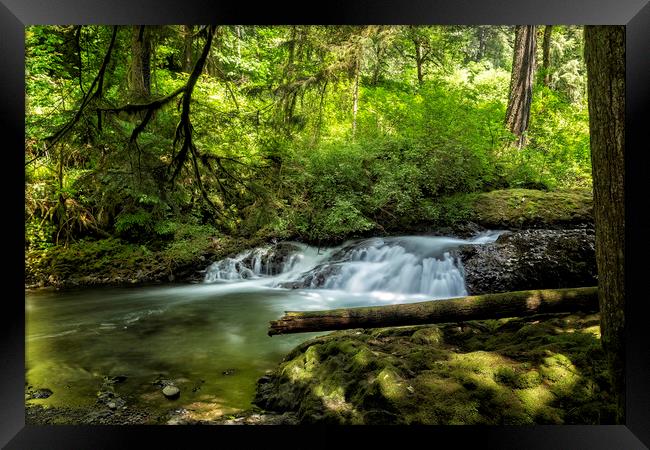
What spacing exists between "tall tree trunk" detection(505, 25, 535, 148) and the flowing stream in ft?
8.96

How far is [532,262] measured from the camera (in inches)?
185

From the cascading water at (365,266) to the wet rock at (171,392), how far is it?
3326 millimetres

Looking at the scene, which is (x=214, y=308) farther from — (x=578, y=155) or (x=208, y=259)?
(x=578, y=155)

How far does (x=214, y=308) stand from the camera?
557 cm

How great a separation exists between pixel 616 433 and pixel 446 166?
5.87 meters

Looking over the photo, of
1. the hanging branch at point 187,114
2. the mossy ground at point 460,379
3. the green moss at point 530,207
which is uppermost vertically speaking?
the hanging branch at point 187,114

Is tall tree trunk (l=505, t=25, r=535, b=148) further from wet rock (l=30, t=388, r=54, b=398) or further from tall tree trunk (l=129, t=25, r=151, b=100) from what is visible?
wet rock (l=30, t=388, r=54, b=398)

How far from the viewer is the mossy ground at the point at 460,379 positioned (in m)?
2.25

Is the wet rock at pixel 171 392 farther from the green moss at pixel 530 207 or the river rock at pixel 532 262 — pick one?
the green moss at pixel 530 207

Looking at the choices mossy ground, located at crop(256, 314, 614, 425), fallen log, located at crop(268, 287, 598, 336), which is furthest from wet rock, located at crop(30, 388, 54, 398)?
fallen log, located at crop(268, 287, 598, 336)

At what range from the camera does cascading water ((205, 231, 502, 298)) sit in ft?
18.1

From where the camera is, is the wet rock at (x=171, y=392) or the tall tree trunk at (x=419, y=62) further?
the tall tree trunk at (x=419, y=62)

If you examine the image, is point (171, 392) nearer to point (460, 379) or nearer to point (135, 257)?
point (460, 379)
